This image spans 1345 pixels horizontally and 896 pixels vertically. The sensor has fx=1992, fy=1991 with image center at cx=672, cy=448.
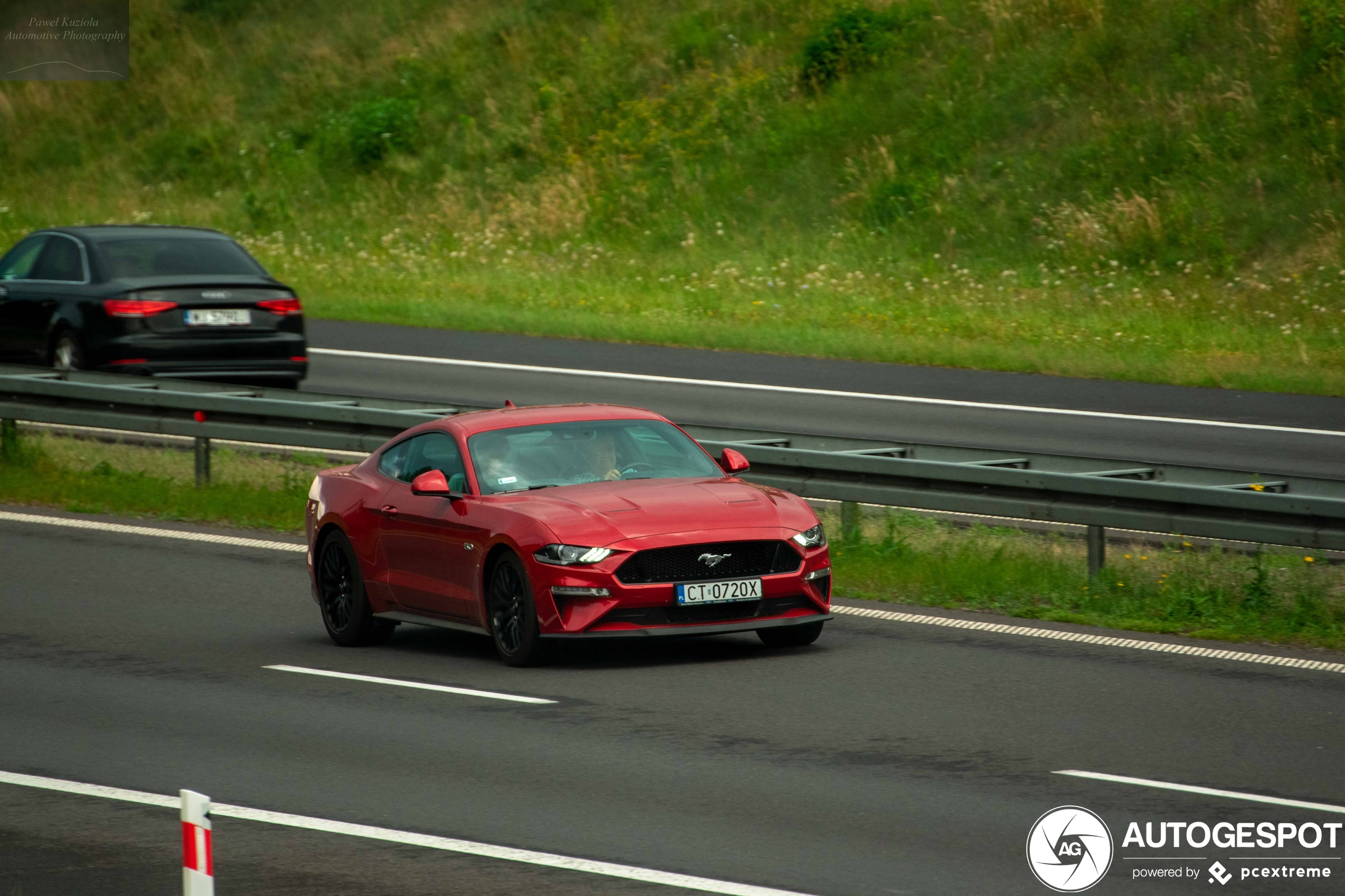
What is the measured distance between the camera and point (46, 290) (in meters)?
20.0

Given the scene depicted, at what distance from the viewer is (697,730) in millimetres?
9180

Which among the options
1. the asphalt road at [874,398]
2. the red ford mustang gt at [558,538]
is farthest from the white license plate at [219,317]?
the red ford mustang gt at [558,538]

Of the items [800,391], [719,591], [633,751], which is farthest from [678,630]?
[800,391]

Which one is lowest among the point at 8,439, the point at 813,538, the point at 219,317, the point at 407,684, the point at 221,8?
the point at 407,684

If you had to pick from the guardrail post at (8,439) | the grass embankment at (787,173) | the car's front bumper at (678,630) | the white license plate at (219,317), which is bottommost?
the car's front bumper at (678,630)

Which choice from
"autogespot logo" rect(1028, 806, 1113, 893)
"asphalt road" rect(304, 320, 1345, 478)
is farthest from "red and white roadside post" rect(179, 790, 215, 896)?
"asphalt road" rect(304, 320, 1345, 478)

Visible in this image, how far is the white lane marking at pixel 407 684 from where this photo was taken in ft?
33.0

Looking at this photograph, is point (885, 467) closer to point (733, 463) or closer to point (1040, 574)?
point (1040, 574)

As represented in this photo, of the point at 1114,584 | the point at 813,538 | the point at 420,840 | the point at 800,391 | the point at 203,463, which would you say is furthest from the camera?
the point at 800,391

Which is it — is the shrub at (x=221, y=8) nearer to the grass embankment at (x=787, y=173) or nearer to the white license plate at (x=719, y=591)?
the grass embankment at (x=787, y=173)

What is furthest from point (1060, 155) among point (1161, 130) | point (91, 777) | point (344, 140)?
point (91, 777)

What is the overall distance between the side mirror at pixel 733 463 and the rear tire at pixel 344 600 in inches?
89.6

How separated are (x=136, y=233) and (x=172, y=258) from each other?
64cm

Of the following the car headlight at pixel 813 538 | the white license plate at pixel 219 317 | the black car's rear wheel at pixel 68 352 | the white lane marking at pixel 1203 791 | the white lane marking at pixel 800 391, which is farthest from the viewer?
the white lane marking at pixel 800 391
